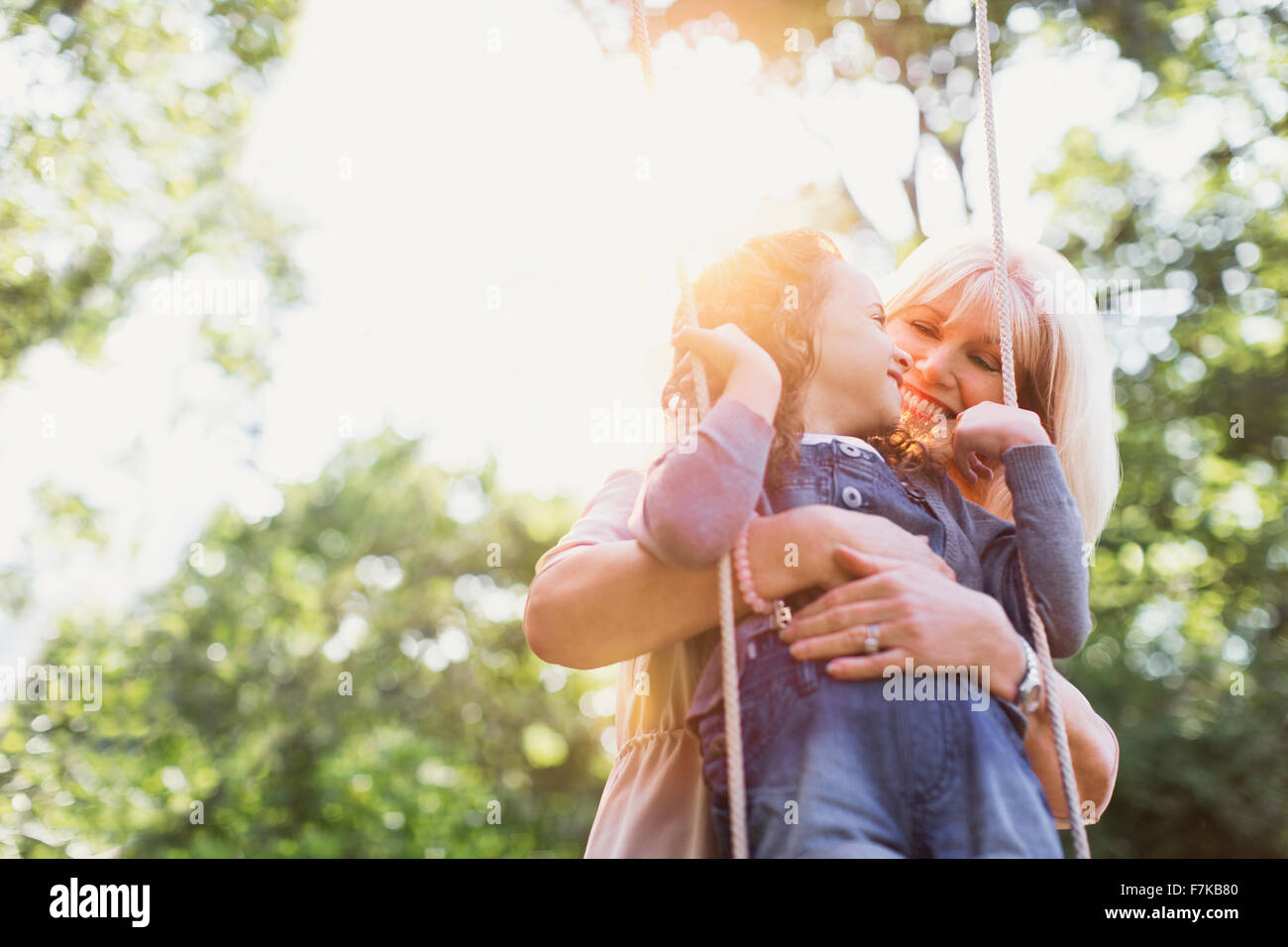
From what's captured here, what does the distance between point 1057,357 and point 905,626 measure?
1.97ft

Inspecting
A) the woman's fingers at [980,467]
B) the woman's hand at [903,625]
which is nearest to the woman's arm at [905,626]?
the woman's hand at [903,625]

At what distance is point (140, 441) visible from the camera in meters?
5.86

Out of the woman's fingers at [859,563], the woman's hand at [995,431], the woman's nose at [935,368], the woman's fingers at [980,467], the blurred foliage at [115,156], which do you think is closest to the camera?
the woman's fingers at [859,563]

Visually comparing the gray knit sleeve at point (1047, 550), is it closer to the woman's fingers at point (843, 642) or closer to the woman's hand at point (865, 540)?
the woman's hand at point (865, 540)

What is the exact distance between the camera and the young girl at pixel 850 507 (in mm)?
860

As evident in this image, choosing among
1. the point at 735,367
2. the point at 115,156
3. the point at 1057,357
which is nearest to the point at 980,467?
the point at 1057,357

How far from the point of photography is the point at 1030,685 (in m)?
0.98

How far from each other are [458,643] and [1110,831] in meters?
4.09

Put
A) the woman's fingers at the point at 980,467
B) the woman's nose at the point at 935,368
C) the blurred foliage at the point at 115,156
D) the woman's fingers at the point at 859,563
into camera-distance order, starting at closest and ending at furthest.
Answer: the woman's fingers at the point at 859,563 < the woman's fingers at the point at 980,467 < the woman's nose at the point at 935,368 < the blurred foliage at the point at 115,156

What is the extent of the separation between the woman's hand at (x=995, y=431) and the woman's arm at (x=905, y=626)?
17cm

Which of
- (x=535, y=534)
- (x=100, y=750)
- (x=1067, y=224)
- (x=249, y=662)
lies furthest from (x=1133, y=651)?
(x=100, y=750)

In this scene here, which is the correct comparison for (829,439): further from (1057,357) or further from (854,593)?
(1057,357)
